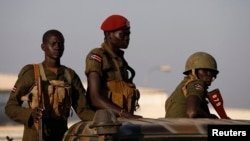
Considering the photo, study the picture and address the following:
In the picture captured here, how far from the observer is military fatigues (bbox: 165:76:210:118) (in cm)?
886

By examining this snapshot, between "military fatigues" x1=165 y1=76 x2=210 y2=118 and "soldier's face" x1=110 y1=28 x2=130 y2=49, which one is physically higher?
"soldier's face" x1=110 y1=28 x2=130 y2=49

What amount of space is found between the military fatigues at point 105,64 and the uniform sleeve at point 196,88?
43.3 inches

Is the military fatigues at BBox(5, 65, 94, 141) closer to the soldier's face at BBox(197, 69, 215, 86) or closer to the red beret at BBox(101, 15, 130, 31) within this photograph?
the red beret at BBox(101, 15, 130, 31)

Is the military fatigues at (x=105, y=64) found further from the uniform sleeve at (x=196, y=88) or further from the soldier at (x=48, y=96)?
the uniform sleeve at (x=196, y=88)

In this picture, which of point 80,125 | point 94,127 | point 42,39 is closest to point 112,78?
point 42,39

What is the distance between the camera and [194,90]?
8.90 m

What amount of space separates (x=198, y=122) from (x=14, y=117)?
2452 mm

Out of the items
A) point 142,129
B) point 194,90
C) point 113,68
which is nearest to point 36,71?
point 113,68

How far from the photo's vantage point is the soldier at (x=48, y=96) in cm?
916

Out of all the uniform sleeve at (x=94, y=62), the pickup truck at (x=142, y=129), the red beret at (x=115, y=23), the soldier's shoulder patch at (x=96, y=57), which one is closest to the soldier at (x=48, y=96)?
the uniform sleeve at (x=94, y=62)

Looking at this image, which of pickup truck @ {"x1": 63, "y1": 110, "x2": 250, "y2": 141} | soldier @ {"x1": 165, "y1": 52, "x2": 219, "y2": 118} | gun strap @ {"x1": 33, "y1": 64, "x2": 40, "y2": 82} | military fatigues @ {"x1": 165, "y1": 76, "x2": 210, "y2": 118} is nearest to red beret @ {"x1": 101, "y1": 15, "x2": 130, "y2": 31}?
soldier @ {"x1": 165, "y1": 52, "x2": 219, "y2": 118}

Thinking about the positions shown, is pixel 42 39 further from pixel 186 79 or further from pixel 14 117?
pixel 186 79

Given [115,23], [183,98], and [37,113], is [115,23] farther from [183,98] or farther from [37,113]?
[37,113]

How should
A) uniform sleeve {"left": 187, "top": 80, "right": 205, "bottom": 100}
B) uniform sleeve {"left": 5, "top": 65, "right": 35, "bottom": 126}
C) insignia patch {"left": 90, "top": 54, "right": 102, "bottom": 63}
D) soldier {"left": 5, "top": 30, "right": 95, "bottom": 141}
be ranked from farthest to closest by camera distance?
insignia patch {"left": 90, "top": 54, "right": 102, "bottom": 63}
uniform sleeve {"left": 5, "top": 65, "right": 35, "bottom": 126}
soldier {"left": 5, "top": 30, "right": 95, "bottom": 141}
uniform sleeve {"left": 187, "top": 80, "right": 205, "bottom": 100}
